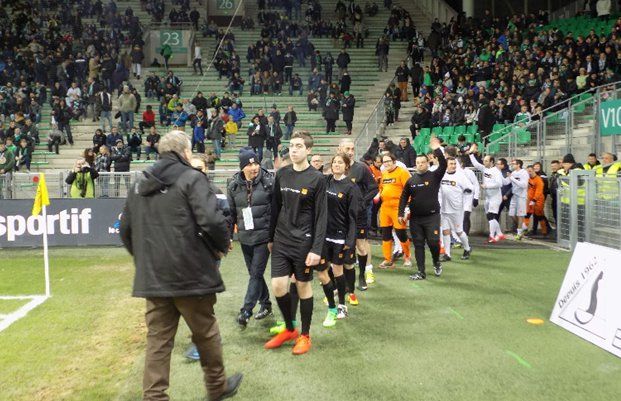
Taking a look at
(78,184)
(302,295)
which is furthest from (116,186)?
(302,295)

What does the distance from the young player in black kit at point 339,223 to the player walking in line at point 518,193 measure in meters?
7.69

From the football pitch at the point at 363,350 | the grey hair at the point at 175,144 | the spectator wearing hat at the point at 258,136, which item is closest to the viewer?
the grey hair at the point at 175,144

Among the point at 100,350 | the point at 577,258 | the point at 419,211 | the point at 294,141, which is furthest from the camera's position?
the point at 419,211

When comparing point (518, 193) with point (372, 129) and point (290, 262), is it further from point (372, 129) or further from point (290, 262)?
point (372, 129)

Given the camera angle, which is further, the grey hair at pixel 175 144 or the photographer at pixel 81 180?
the photographer at pixel 81 180

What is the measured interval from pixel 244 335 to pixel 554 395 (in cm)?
323

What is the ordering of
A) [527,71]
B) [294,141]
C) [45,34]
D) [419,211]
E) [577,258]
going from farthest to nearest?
[45,34] → [527,71] → [419,211] → [577,258] → [294,141]

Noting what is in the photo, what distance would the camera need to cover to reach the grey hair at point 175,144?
4363 millimetres

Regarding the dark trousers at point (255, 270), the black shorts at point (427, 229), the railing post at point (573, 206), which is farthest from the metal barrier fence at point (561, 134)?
the dark trousers at point (255, 270)

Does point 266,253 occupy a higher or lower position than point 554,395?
higher

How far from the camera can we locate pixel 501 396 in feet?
15.5

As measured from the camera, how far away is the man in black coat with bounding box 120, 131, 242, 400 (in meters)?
4.23

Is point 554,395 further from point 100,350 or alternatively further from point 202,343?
point 100,350

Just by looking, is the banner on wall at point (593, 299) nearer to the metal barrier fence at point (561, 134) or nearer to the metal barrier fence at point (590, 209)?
the metal barrier fence at point (590, 209)
